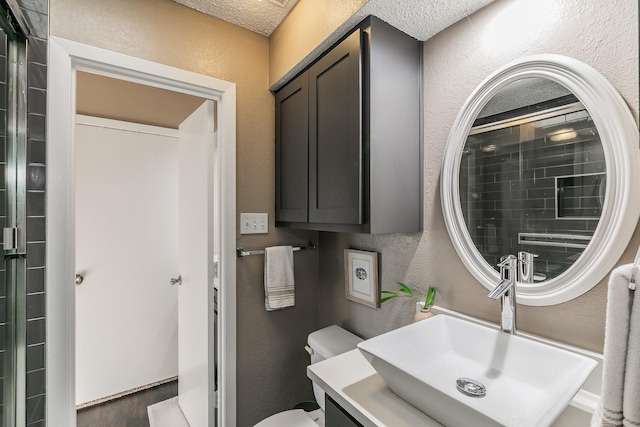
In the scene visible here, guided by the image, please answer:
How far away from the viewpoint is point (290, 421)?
4.51ft

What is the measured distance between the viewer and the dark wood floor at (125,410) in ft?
6.49

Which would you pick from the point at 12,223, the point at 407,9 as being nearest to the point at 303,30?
the point at 407,9

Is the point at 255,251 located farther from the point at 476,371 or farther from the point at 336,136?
the point at 476,371

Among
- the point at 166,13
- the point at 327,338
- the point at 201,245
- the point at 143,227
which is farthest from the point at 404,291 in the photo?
the point at 143,227

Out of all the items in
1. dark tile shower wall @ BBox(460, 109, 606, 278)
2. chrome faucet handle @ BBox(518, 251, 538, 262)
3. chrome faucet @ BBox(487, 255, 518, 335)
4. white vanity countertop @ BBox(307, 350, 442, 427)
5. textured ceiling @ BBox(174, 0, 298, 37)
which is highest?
textured ceiling @ BBox(174, 0, 298, 37)

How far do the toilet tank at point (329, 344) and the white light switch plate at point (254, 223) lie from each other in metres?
0.65

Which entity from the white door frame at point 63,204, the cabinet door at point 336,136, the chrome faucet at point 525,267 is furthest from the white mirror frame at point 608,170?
the white door frame at point 63,204

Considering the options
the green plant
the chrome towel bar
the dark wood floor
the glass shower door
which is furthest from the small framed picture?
the dark wood floor

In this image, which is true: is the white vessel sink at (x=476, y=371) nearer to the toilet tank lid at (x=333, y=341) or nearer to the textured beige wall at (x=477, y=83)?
the textured beige wall at (x=477, y=83)

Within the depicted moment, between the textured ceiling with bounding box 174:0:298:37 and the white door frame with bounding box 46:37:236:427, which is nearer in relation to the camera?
the white door frame with bounding box 46:37:236:427

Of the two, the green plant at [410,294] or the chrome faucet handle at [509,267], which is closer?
the chrome faucet handle at [509,267]

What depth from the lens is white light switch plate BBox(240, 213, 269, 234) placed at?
1614mm

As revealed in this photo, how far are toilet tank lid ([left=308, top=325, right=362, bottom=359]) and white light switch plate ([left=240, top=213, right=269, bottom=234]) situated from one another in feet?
2.12

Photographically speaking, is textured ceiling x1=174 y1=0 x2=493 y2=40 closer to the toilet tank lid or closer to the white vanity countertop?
the white vanity countertop
